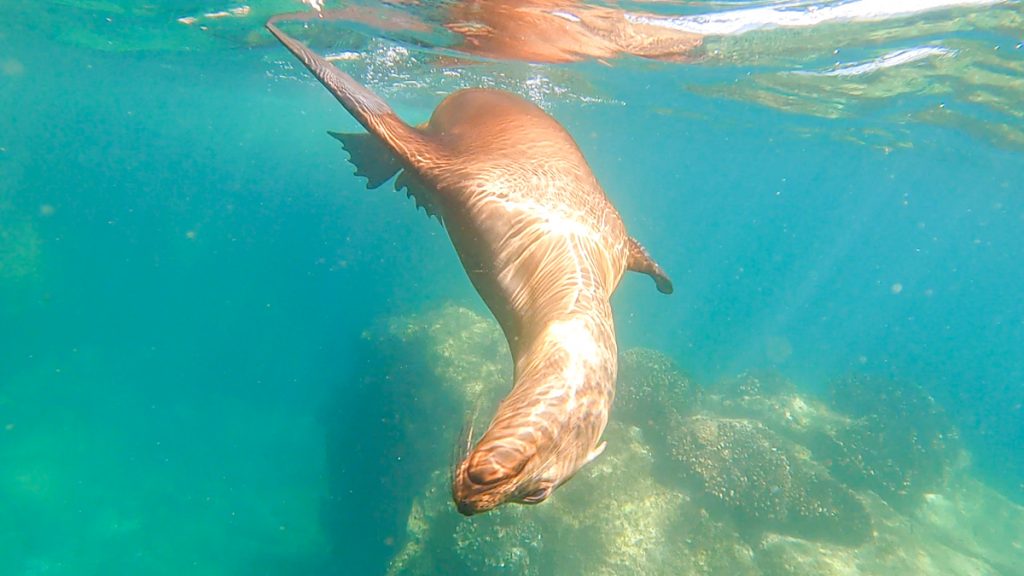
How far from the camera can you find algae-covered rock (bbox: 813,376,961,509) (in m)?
15.3

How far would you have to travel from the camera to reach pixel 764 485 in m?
11.8

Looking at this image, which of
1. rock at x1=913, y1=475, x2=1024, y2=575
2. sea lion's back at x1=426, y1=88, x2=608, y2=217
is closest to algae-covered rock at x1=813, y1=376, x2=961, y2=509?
rock at x1=913, y1=475, x2=1024, y2=575

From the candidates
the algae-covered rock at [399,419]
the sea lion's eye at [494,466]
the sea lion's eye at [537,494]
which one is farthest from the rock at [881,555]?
the sea lion's eye at [494,466]

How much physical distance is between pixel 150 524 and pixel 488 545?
10.5 metres

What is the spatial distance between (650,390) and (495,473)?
539 inches

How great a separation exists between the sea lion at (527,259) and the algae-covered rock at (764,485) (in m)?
8.19

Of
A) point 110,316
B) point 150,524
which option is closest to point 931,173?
point 150,524

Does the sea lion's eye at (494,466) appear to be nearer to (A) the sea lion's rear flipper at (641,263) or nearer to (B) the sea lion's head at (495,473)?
(B) the sea lion's head at (495,473)

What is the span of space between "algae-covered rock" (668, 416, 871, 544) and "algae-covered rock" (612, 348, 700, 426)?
0.91 m

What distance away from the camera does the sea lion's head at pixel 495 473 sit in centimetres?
133

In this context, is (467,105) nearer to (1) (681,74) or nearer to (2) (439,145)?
(2) (439,145)

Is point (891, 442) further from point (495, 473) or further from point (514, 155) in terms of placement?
point (495, 473)

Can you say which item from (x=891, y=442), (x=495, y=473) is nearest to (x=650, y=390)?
(x=891, y=442)

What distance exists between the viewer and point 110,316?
2903 centimetres
